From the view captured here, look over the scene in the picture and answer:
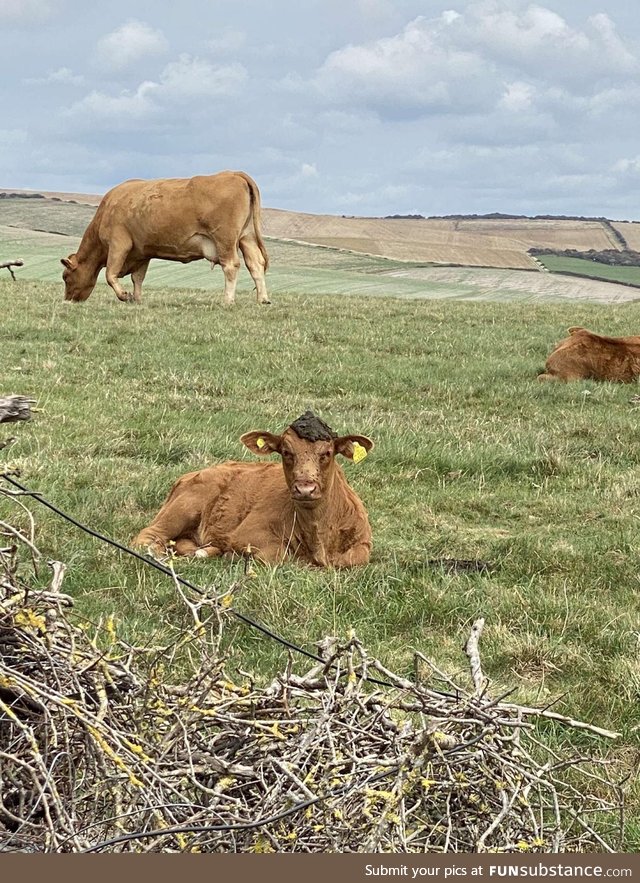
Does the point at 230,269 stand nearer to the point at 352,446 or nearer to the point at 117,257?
the point at 117,257

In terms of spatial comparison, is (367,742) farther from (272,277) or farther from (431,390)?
(272,277)

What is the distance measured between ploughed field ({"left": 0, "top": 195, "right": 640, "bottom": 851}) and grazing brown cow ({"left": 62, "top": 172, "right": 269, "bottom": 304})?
216 centimetres

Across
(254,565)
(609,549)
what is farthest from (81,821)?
(609,549)

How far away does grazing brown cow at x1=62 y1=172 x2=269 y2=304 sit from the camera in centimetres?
2262

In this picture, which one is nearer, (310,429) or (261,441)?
(310,429)

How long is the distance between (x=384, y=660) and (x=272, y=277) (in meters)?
41.9

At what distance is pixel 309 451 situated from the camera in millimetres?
7109

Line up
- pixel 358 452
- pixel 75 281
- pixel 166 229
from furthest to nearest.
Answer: pixel 166 229 < pixel 75 281 < pixel 358 452

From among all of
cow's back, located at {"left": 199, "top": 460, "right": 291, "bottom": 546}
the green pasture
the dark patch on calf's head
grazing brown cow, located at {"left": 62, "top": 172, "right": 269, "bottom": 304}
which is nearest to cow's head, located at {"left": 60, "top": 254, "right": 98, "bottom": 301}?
grazing brown cow, located at {"left": 62, "top": 172, "right": 269, "bottom": 304}

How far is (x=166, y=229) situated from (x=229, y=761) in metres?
20.7

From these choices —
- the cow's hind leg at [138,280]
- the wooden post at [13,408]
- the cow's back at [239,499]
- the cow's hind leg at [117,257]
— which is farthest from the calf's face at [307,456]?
the cow's hind leg at [117,257]

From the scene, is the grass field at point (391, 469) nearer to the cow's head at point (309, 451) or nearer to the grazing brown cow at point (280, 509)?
the grazing brown cow at point (280, 509)

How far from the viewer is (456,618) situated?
6.21m

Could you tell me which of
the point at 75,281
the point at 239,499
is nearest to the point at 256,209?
the point at 75,281
